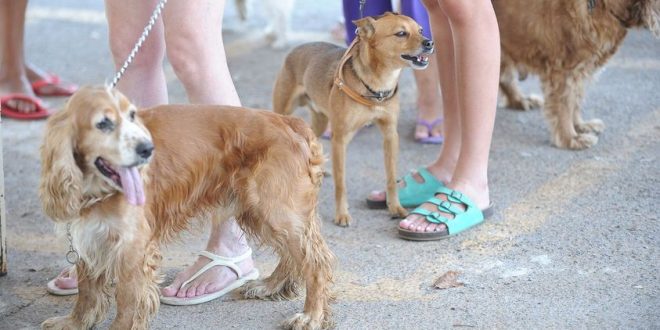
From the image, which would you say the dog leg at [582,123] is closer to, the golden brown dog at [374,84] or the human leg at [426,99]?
the human leg at [426,99]

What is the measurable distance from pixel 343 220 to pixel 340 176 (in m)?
0.23

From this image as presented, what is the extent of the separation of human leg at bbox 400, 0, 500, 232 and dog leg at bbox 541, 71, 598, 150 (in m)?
1.18

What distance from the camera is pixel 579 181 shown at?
455cm

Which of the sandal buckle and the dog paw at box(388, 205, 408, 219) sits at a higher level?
the sandal buckle

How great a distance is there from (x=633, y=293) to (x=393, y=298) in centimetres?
89

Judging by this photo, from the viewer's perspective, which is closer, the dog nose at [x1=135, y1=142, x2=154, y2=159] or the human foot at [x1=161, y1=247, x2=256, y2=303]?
the dog nose at [x1=135, y1=142, x2=154, y2=159]

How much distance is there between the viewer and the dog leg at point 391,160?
4.29m

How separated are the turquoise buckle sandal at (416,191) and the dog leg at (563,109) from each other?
3.53ft

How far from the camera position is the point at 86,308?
Answer: 3.15 m

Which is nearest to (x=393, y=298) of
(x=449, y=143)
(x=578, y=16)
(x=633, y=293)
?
(x=633, y=293)

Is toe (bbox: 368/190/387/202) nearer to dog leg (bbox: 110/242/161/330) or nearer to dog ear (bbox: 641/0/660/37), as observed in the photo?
dog leg (bbox: 110/242/161/330)

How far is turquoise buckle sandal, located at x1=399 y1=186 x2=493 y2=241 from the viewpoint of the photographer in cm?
391

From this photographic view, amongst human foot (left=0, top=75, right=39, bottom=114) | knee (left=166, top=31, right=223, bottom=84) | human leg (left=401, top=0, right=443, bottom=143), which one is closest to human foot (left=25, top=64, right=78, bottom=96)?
human foot (left=0, top=75, right=39, bottom=114)

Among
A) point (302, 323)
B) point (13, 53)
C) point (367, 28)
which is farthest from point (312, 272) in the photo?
point (13, 53)
